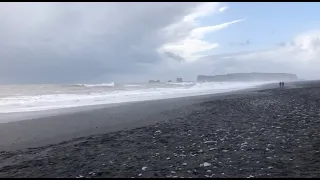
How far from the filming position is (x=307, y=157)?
24.1 feet

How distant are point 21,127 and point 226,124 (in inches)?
452

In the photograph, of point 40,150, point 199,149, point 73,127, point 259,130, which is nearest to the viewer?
point 199,149

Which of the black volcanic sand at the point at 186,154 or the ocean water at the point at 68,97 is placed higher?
the ocean water at the point at 68,97

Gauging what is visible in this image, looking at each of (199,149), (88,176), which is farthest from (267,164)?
(88,176)

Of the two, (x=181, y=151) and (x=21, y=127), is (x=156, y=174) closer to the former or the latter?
(x=181, y=151)

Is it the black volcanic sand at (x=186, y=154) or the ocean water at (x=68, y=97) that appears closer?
the black volcanic sand at (x=186, y=154)

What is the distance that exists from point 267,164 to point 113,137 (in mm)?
7152

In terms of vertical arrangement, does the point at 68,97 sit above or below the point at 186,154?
above

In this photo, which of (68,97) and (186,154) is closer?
(186,154)

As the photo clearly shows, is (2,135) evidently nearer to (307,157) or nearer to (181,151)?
(181,151)

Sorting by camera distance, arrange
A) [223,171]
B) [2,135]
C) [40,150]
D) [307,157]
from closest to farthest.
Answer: [223,171]
[307,157]
[40,150]
[2,135]

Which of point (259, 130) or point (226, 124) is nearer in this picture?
point (259, 130)

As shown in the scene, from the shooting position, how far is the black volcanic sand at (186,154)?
6945 millimetres

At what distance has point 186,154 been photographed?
866cm
